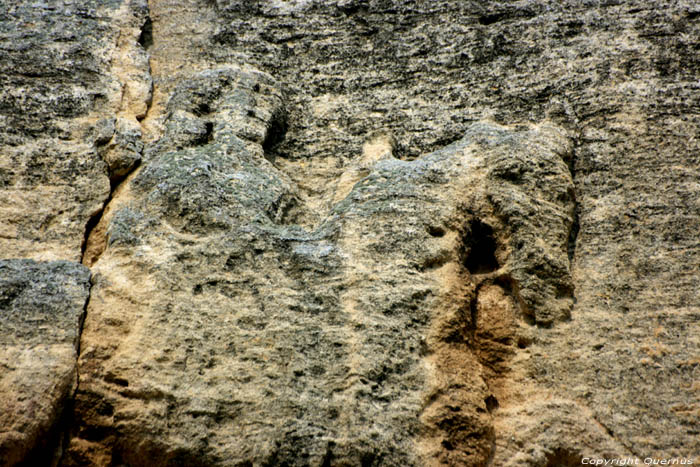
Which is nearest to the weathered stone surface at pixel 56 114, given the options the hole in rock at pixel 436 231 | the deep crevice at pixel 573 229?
the hole in rock at pixel 436 231

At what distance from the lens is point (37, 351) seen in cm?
184

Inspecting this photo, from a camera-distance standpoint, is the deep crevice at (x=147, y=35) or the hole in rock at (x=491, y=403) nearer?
the hole in rock at (x=491, y=403)

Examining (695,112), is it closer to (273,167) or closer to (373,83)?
(373,83)

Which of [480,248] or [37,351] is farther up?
[480,248]

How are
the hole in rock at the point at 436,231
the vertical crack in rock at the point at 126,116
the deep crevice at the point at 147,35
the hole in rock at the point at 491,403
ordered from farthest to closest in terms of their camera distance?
the deep crevice at the point at 147,35
the vertical crack in rock at the point at 126,116
the hole in rock at the point at 436,231
the hole in rock at the point at 491,403

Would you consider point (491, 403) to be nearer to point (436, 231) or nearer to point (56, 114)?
point (436, 231)

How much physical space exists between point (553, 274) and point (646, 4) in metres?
1.38

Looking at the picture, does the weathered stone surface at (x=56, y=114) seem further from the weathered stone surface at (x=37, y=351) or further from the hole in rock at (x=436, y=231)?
the hole in rock at (x=436, y=231)

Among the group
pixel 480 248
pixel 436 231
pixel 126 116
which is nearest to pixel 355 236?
pixel 436 231

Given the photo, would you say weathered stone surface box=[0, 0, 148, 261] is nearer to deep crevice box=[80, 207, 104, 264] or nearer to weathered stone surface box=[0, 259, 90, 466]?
deep crevice box=[80, 207, 104, 264]

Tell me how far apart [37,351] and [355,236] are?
95 centimetres

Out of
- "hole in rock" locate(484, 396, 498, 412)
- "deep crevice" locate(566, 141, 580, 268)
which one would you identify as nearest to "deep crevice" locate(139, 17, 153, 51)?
"deep crevice" locate(566, 141, 580, 268)

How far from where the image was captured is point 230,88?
2.68m

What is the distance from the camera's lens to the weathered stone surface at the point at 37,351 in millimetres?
1744
